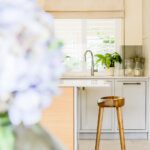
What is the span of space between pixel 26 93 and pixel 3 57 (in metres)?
0.06

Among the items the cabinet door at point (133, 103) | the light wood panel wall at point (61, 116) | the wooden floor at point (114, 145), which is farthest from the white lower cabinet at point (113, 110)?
the light wood panel wall at point (61, 116)

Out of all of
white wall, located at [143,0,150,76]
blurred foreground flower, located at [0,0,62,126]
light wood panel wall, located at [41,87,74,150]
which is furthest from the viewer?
white wall, located at [143,0,150,76]

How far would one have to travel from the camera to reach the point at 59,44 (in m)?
0.51

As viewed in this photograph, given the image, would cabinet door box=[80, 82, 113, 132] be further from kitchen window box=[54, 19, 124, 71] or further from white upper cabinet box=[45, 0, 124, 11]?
white upper cabinet box=[45, 0, 124, 11]

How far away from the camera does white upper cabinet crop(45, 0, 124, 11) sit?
5633mm

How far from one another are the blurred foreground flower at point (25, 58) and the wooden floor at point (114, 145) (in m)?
4.39

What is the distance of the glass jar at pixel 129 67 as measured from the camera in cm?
562

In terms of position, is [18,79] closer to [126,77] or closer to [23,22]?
[23,22]

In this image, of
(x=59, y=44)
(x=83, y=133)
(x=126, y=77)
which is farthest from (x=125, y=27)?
(x=59, y=44)

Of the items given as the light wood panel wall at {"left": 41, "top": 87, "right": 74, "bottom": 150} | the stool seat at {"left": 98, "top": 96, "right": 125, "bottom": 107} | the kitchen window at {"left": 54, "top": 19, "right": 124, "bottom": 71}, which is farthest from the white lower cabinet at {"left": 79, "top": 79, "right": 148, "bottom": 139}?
the light wood panel wall at {"left": 41, "top": 87, "right": 74, "bottom": 150}

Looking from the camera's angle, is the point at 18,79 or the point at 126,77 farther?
the point at 126,77

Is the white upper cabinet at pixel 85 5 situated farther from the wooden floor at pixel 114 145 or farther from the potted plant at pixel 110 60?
the wooden floor at pixel 114 145

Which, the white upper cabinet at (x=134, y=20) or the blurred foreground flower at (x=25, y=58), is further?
the white upper cabinet at (x=134, y=20)

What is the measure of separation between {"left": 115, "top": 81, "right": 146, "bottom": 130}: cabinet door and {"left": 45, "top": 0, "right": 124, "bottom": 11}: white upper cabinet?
128 cm
